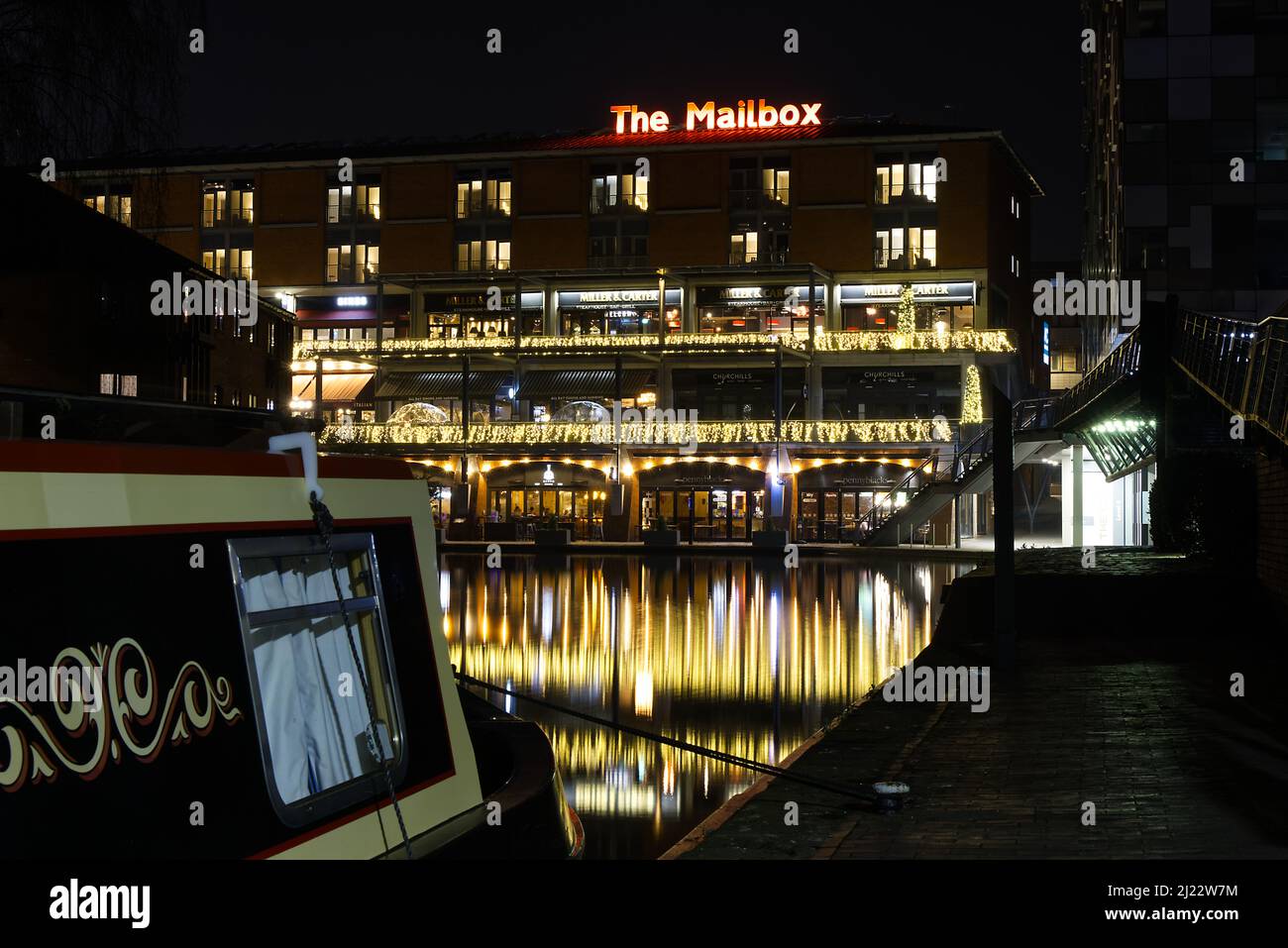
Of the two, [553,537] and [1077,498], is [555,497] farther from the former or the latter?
[1077,498]

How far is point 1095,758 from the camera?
982 centimetres

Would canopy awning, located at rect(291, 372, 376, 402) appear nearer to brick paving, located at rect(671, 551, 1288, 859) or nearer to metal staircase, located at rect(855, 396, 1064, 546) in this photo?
metal staircase, located at rect(855, 396, 1064, 546)

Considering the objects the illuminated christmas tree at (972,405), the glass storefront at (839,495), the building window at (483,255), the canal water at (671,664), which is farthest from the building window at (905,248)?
the canal water at (671,664)

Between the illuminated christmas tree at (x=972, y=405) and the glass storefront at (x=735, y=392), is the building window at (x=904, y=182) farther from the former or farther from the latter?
the illuminated christmas tree at (x=972, y=405)

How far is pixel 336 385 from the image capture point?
69000 millimetres

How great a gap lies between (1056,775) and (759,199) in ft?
195

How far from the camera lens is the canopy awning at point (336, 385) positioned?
68250 millimetres

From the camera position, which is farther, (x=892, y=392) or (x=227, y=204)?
(x=227, y=204)

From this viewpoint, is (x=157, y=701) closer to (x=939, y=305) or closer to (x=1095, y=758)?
(x=1095, y=758)

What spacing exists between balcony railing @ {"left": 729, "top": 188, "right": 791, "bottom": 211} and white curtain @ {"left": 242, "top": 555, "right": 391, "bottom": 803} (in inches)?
2493

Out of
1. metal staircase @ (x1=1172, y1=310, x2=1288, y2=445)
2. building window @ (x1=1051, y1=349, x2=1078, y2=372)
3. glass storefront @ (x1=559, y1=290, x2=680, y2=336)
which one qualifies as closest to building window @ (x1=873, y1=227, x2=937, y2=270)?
glass storefront @ (x1=559, y1=290, x2=680, y2=336)

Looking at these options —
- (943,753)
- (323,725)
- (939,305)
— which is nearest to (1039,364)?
(939,305)

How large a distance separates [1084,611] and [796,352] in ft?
141

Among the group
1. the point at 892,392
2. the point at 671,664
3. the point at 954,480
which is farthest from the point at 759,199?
the point at 671,664
